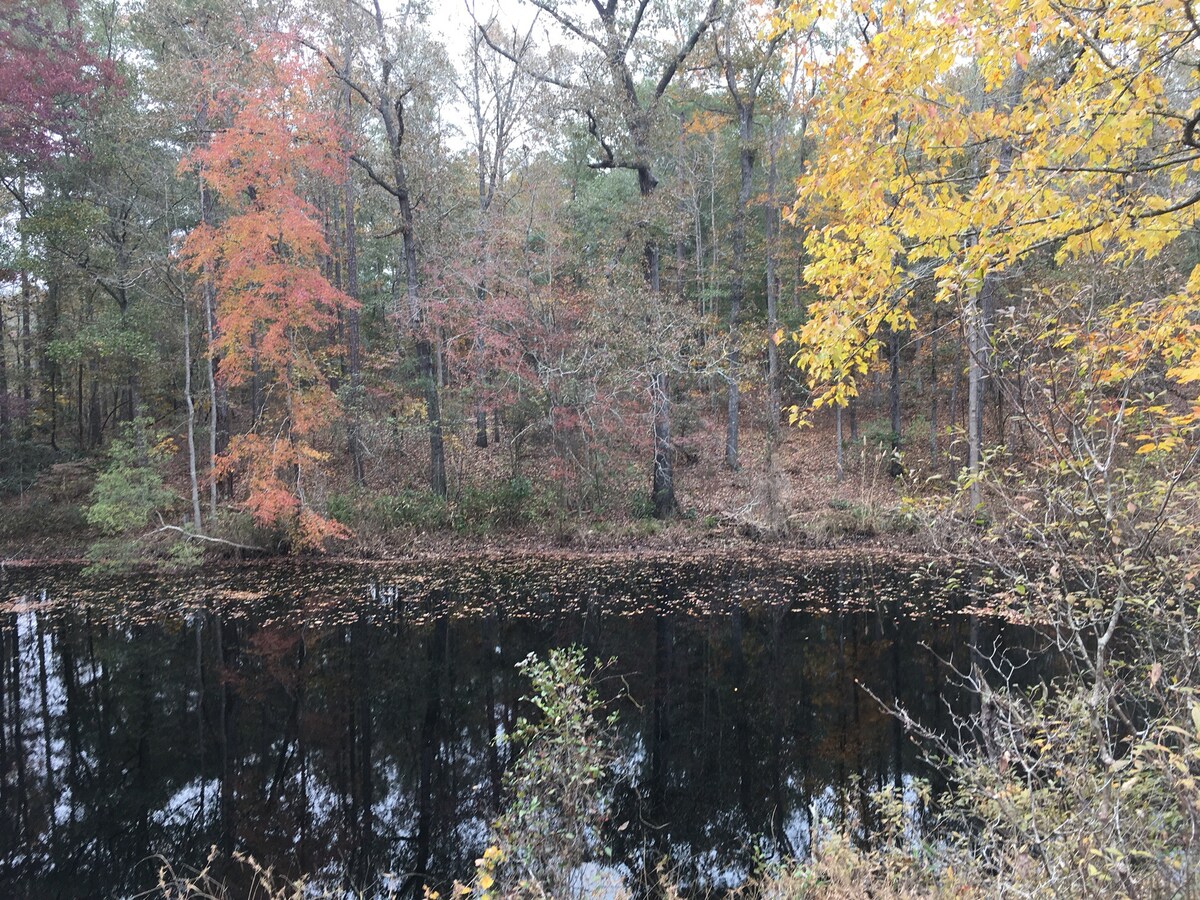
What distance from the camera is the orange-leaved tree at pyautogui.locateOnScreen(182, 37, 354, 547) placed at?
14.2m

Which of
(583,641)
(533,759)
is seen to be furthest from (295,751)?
(583,641)

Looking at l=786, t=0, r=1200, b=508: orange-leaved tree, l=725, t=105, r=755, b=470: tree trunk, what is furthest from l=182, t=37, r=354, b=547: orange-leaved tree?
l=786, t=0, r=1200, b=508: orange-leaved tree

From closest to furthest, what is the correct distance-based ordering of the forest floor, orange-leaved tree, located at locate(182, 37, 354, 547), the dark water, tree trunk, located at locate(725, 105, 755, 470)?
the dark water → orange-leaved tree, located at locate(182, 37, 354, 547) → the forest floor → tree trunk, located at locate(725, 105, 755, 470)

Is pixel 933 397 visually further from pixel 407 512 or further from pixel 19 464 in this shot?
pixel 19 464

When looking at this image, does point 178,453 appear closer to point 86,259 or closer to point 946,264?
point 86,259

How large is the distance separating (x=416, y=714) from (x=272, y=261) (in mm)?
11111

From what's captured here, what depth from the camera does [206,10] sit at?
1558 centimetres

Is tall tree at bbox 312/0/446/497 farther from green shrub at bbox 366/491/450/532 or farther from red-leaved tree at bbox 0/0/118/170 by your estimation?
red-leaved tree at bbox 0/0/118/170

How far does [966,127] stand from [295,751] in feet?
24.2

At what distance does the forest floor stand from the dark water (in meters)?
2.67

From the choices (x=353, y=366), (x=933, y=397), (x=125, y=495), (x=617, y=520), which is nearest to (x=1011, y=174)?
(x=617, y=520)

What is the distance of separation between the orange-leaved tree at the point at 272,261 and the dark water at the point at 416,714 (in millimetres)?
3227

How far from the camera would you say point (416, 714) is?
293 inches

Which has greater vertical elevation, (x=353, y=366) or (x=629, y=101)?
(x=629, y=101)
